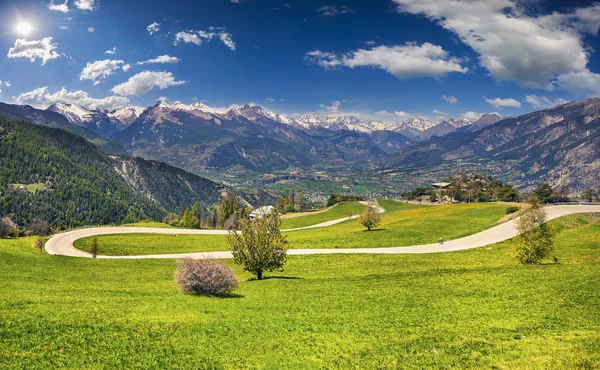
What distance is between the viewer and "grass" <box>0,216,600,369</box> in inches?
642

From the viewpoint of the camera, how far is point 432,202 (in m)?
180

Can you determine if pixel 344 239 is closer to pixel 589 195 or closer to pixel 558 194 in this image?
pixel 558 194

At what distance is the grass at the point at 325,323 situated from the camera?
1631 centimetres

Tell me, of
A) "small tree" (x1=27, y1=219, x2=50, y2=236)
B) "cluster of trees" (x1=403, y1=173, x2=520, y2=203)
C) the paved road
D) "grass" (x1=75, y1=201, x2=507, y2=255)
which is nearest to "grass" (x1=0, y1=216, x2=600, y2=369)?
the paved road

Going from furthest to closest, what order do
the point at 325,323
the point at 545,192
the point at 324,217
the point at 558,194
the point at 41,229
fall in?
1. the point at 558,194
2. the point at 545,192
3. the point at 324,217
4. the point at 41,229
5. the point at 325,323

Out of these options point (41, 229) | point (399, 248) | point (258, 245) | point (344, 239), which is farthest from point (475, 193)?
point (41, 229)

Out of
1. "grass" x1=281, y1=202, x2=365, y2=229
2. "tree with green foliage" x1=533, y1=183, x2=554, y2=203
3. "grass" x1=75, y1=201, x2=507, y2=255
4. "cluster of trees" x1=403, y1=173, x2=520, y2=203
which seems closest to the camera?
"grass" x1=75, y1=201, x2=507, y2=255

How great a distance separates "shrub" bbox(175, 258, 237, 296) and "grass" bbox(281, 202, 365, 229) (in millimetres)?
92759

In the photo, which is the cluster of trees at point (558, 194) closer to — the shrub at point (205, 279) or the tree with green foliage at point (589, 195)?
the tree with green foliage at point (589, 195)

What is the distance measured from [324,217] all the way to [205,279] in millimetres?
112779

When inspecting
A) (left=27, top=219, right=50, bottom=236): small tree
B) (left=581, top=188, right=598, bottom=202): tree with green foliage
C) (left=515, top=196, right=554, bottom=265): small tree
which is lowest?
(left=515, top=196, right=554, bottom=265): small tree

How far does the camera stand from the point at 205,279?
3114 centimetres

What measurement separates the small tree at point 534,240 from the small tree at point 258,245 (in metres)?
30.1

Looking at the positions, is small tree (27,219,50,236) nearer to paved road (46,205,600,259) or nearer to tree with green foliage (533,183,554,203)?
paved road (46,205,600,259)
